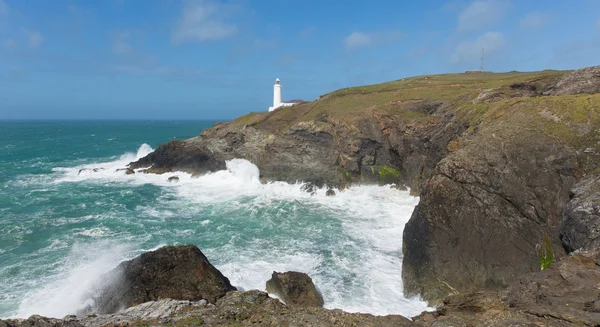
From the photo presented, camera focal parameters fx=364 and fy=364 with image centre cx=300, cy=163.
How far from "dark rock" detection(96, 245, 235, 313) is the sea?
1518 mm

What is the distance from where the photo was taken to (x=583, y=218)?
596 inches

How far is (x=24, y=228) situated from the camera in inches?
1112

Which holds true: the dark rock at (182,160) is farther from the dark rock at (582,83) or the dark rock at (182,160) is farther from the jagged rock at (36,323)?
the jagged rock at (36,323)

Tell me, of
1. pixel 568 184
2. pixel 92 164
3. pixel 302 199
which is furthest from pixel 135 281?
pixel 92 164

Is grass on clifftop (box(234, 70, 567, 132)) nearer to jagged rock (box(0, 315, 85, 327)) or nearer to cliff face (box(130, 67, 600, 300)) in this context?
cliff face (box(130, 67, 600, 300))

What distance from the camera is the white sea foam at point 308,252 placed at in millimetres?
17933

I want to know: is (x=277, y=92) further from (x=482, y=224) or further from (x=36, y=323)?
(x=36, y=323)

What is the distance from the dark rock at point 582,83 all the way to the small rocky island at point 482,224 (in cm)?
10

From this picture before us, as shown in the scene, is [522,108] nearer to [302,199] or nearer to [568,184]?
[568,184]

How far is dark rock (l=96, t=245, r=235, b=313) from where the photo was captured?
49.9 feet

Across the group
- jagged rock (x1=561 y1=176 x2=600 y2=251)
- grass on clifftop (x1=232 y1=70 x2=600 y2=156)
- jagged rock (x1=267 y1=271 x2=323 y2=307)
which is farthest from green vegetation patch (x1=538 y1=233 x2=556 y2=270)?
jagged rock (x1=267 y1=271 x2=323 y2=307)

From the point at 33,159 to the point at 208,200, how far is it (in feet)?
158

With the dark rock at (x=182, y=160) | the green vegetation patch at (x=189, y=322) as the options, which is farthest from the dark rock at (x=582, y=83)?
the dark rock at (x=182, y=160)

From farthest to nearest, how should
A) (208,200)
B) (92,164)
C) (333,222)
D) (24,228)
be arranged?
1. (92,164)
2. (208,200)
3. (333,222)
4. (24,228)
